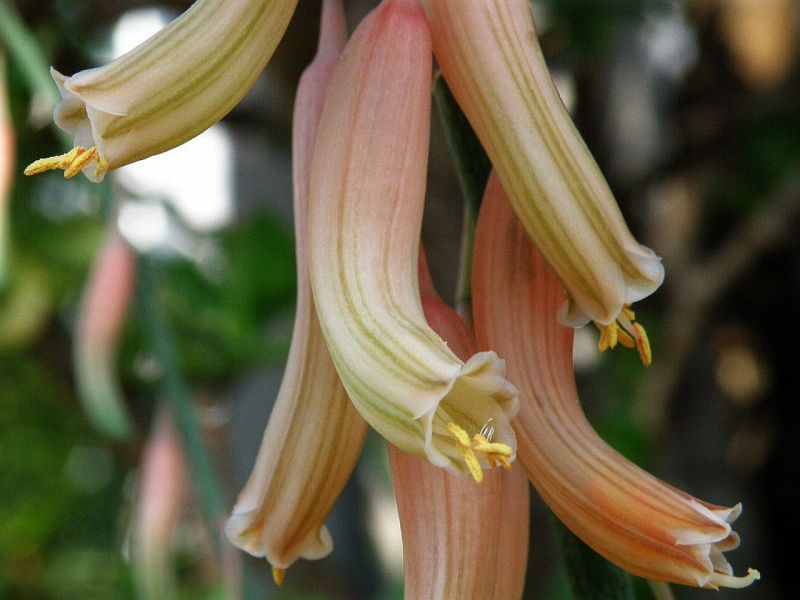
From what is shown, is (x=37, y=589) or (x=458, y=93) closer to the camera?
(x=458, y=93)

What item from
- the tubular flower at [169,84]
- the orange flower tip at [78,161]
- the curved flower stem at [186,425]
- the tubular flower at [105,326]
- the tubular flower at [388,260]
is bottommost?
the curved flower stem at [186,425]

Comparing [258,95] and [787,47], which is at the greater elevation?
[258,95]

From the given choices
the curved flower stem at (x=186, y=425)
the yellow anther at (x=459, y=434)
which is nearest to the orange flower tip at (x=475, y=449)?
the yellow anther at (x=459, y=434)

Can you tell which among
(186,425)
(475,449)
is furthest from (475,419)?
(186,425)

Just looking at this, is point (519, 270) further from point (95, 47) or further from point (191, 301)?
point (191, 301)

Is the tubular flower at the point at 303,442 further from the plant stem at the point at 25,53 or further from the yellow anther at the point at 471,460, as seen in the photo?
the plant stem at the point at 25,53

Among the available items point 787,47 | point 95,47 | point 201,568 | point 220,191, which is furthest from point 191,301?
point 787,47

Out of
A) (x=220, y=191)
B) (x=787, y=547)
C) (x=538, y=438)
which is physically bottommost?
(x=787, y=547)

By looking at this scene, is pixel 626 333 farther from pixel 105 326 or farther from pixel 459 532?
pixel 105 326
